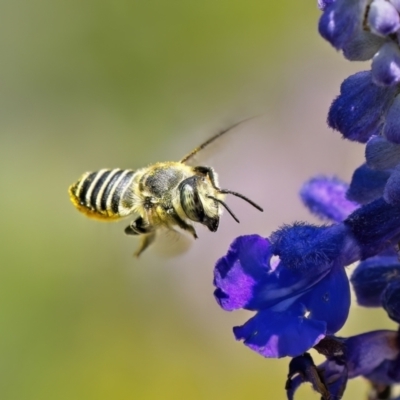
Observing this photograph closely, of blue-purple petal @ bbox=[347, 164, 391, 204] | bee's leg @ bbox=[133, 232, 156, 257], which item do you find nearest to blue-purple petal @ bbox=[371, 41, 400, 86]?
blue-purple petal @ bbox=[347, 164, 391, 204]

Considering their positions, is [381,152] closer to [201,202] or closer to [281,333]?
[281,333]

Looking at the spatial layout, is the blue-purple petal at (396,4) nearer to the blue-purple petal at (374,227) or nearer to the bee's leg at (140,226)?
the blue-purple petal at (374,227)

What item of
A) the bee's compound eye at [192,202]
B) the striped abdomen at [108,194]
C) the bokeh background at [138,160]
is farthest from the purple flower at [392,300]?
the bokeh background at [138,160]

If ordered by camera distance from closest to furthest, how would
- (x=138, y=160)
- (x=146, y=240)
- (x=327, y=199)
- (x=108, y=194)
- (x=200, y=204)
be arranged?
(x=327, y=199)
(x=200, y=204)
(x=108, y=194)
(x=146, y=240)
(x=138, y=160)

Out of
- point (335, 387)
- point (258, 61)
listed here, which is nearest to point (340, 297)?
point (335, 387)

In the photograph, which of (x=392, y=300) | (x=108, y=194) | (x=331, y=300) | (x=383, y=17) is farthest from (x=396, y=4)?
(x=108, y=194)

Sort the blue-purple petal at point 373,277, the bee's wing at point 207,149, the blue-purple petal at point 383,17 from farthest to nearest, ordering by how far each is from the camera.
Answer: the bee's wing at point 207,149
the blue-purple petal at point 373,277
the blue-purple petal at point 383,17
